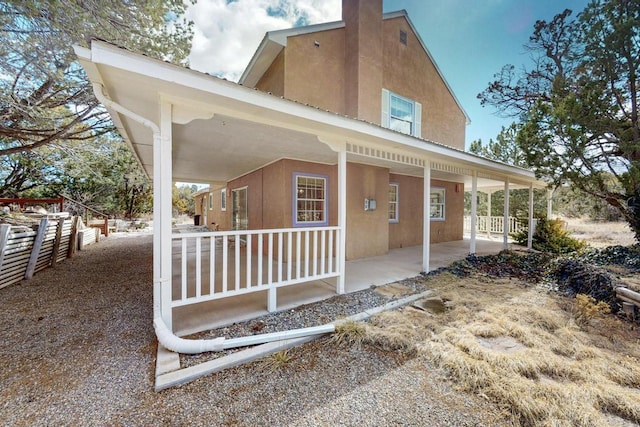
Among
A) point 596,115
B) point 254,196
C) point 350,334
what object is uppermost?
point 596,115

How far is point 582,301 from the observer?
4281mm

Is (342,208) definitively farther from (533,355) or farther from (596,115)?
(596,115)

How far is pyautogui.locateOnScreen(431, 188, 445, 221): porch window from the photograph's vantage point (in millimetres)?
10805

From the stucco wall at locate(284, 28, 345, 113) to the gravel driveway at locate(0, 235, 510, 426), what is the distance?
240 inches

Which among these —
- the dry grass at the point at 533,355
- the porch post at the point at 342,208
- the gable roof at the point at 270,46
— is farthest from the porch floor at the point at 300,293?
the gable roof at the point at 270,46

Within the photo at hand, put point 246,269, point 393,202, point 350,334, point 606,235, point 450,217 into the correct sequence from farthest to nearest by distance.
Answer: point 606,235 < point 450,217 < point 393,202 < point 246,269 < point 350,334

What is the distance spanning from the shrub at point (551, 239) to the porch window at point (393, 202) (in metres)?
5.47

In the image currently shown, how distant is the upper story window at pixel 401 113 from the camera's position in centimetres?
851

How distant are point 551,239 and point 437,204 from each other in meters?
4.09

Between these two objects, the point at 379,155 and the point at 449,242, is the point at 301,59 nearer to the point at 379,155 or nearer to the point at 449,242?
the point at 379,155

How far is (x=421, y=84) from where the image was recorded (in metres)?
9.65

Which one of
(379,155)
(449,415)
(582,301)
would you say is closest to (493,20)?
(379,155)

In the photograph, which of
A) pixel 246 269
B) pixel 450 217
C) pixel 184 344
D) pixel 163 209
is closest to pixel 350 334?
pixel 184 344

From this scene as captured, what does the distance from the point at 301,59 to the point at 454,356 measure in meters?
7.32
